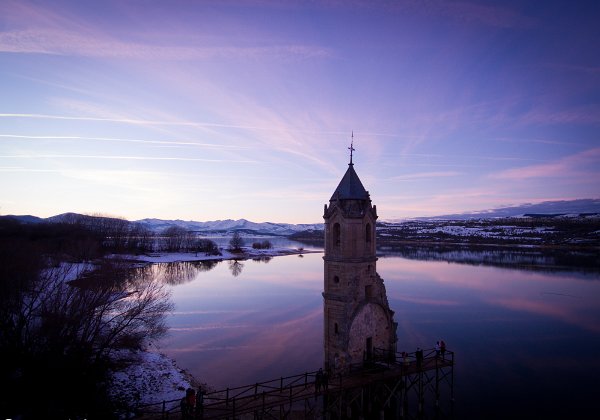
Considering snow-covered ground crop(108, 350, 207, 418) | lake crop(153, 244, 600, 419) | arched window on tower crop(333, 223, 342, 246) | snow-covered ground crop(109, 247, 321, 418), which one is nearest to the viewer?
snow-covered ground crop(108, 350, 207, 418)

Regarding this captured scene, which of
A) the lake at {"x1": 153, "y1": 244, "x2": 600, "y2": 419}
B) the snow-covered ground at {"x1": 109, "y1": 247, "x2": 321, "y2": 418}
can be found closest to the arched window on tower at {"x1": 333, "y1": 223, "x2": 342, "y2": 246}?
the snow-covered ground at {"x1": 109, "y1": 247, "x2": 321, "y2": 418}

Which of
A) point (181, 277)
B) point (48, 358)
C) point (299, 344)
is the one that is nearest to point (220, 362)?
point (299, 344)

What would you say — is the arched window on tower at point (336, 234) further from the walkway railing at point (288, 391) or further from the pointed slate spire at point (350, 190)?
the walkway railing at point (288, 391)

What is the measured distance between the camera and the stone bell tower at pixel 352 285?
1988 cm

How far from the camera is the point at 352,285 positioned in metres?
20.1

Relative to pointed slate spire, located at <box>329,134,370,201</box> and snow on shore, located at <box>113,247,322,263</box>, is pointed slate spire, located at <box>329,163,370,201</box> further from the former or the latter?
snow on shore, located at <box>113,247,322,263</box>

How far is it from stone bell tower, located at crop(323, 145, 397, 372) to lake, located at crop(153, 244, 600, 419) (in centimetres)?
729

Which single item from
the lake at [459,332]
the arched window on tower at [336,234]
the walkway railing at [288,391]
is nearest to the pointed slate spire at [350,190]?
the arched window on tower at [336,234]

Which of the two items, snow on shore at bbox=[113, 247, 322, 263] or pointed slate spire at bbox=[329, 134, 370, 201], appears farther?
snow on shore at bbox=[113, 247, 322, 263]

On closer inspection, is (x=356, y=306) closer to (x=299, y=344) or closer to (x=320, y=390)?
(x=320, y=390)

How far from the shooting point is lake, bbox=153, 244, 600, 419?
990 inches

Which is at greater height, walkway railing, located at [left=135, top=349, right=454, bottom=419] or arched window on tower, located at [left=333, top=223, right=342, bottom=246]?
arched window on tower, located at [left=333, top=223, right=342, bottom=246]

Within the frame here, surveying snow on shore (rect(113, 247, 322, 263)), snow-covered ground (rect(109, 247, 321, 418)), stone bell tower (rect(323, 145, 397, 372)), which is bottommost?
snow-covered ground (rect(109, 247, 321, 418))

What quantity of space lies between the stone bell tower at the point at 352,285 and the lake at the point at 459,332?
729 centimetres
